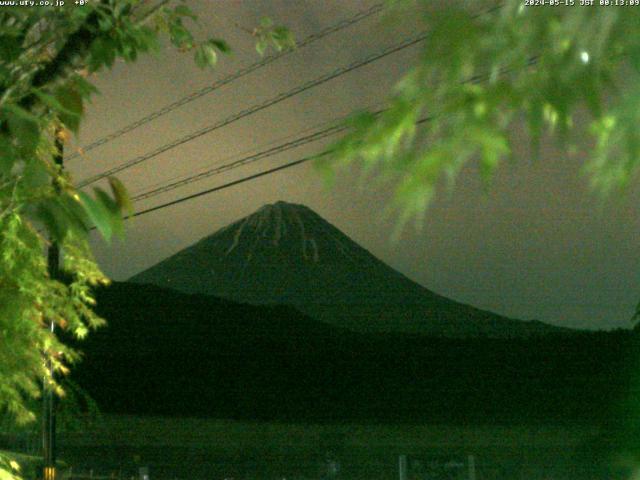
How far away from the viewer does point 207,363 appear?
167 ft

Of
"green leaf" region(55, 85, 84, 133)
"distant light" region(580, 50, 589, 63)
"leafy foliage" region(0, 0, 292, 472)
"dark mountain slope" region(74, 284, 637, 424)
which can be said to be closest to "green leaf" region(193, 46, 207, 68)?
"leafy foliage" region(0, 0, 292, 472)

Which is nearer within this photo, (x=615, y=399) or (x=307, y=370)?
(x=615, y=399)

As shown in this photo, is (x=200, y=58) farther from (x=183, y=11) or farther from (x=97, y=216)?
(x=97, y=216)

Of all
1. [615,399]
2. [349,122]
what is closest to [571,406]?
[615,399]

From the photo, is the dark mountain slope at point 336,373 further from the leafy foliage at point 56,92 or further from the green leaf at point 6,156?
the green leaf at point 6,156

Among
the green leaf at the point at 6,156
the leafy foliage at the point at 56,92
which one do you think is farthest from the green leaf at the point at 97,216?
the green leaf at the point at 6,156

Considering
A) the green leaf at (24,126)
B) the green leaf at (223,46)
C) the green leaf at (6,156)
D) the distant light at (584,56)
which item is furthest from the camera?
the green leaf at (223,46)

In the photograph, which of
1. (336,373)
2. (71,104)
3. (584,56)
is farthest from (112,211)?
(336,373)

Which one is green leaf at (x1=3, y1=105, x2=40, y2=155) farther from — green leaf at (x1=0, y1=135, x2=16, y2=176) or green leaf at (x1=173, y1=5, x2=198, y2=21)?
green leaf at (x1=173, y1=5, x2=198, y2=21)

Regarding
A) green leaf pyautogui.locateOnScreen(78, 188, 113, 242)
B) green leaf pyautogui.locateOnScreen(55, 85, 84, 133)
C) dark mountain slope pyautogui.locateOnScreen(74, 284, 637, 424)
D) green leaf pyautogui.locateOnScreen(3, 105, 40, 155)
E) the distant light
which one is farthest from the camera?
dark mountain slope pyautogui.locateOnScreen(74, 284, 637, 424)

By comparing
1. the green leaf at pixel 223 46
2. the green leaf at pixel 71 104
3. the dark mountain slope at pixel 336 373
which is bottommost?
the green leaf at pixel 71 104

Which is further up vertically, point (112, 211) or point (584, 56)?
point (112, 211)

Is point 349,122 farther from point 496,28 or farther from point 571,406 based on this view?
point 571,406

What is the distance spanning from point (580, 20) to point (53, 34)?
2.91 meters
